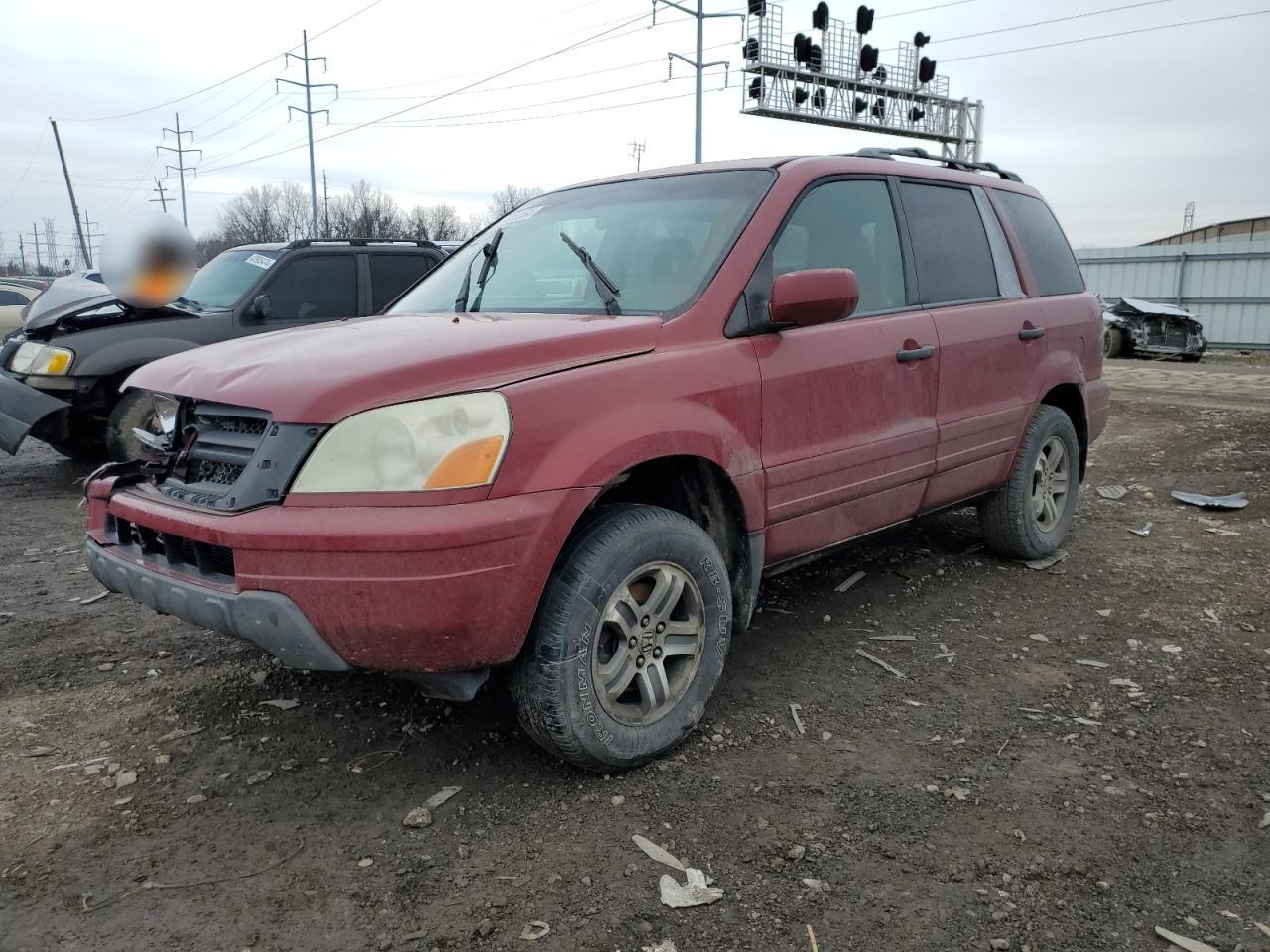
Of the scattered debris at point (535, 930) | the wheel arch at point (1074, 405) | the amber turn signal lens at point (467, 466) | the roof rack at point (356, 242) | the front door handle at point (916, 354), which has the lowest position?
the scattered debris at point (535, 930)

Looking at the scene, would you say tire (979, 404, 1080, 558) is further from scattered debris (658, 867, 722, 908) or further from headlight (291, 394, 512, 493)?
headlight (291, 394, 512, 493)

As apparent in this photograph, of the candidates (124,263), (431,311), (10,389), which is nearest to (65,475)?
(10,389)

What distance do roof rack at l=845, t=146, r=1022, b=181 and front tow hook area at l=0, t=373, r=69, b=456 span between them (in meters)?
5.54

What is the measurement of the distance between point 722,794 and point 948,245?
8.87 ft

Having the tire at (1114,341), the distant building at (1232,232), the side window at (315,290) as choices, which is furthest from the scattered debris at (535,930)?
the distant building at (1232,232)

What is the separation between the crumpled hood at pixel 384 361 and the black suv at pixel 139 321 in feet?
11.9

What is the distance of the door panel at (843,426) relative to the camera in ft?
10.8

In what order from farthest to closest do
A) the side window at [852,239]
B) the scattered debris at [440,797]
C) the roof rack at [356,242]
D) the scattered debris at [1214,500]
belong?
the roof rack at [356,242], the scattered debris at [1214,500], the side window at [852,239], the scattered debris at [440,797]

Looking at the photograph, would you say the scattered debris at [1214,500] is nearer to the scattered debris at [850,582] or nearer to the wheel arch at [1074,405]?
the wheel arch at [1074,405]

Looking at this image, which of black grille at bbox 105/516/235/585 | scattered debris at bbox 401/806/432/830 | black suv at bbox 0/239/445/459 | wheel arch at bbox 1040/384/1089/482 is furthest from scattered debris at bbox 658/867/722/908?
black suv at bbox 0/239/445/459

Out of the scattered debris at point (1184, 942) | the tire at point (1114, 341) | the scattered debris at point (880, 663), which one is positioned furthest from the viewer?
the tire at point (1114, 341)

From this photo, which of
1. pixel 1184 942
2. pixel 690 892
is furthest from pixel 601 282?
pixel 1184 942

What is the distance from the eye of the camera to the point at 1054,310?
4820 mm

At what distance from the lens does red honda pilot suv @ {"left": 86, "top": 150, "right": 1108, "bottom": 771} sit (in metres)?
2.47
